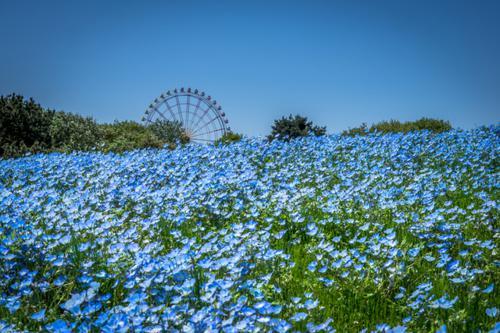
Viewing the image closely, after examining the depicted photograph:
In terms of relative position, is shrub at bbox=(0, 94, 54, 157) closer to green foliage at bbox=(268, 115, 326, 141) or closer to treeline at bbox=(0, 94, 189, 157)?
treeline at bbox=(0, 94, 189, 157)

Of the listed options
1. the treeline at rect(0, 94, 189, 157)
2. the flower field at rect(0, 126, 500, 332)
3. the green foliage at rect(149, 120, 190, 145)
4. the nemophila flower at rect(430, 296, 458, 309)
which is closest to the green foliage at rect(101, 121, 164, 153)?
the treeline at rect(0, 94, 189, 157)

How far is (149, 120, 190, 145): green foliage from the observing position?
26.0m

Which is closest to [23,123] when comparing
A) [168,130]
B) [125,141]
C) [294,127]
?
[125,141]

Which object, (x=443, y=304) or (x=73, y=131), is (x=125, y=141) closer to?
(x=73, y=131)

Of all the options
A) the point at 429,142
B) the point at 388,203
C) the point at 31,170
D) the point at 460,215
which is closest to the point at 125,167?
the point at 31,170

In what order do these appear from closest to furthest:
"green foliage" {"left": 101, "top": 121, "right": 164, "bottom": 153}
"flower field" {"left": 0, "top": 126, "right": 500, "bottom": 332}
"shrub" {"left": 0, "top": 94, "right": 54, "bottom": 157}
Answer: "flower field" {"left": 0, "top": 126, "right": 500, "bottom": 332}, "green foliage" {"left": 101, "top": 121, "right": 164, "bottom": 153}, "shrub" {"left": 0, "top": 94, "right": 54, "bottom": 157}

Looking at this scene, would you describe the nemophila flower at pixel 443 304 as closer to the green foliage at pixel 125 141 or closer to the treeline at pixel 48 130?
the green foliage at pixel 125 141

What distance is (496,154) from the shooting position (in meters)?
9.71

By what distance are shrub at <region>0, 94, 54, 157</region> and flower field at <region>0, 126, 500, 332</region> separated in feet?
37.0

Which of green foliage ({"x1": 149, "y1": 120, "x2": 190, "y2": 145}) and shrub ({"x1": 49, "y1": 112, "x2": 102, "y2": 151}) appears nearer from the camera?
shrub ({"x1": 49, "y1": 112, "x2": 102, "y2": 151})

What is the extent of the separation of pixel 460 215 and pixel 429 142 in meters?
5.48

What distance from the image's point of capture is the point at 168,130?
26375mm

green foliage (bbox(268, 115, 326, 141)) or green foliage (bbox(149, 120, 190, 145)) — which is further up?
green foliage (bbox(149, 120, 190, 145))

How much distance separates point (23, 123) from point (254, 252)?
727 inches
